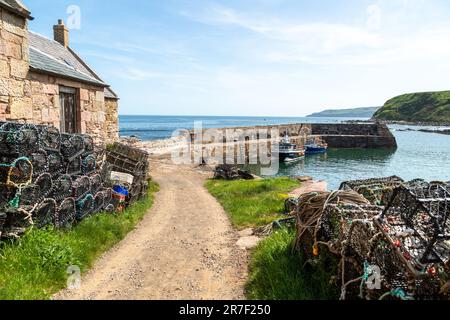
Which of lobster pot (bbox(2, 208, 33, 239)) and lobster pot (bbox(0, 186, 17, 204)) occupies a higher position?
lobster pot (bbox(0, 186, 17, 204))

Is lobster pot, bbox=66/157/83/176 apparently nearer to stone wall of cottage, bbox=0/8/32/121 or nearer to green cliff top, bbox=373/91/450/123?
stone wall of cottage, bbox=0/8/32/121

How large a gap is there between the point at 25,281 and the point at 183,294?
2.63m

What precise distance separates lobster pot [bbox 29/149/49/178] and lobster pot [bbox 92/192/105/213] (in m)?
2.24

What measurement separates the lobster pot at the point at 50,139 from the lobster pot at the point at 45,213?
4.58ft

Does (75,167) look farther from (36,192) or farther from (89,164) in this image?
(36,192)

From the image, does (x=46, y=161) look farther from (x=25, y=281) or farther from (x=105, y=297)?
(x=105, y=297)

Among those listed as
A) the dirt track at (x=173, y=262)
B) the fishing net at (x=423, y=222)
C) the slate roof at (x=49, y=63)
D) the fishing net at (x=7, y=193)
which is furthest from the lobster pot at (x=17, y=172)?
the fishing net at (x=423, y=222)

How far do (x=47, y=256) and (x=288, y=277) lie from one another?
176 inches

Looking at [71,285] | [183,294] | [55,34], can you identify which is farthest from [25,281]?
[55,34]

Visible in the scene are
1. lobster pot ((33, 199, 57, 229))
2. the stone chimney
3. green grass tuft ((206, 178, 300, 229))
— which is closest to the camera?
lobster pot ((33, 199, 57, 229))

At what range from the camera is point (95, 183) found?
10.5 meters

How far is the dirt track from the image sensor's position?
648cm

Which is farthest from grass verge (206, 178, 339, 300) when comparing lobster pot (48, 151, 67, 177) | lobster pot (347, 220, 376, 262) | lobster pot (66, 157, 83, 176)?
lobster pot (48, 151, 67, 177)

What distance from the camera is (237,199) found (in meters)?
15.0
